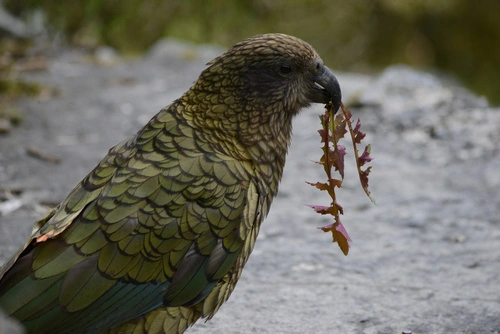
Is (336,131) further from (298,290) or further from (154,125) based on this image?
(298,290)

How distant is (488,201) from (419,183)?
1.97 ft

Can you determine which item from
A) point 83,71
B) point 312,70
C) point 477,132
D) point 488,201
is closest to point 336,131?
point 312,70

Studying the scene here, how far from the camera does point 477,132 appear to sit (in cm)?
695

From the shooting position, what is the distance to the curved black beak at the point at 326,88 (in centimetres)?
345

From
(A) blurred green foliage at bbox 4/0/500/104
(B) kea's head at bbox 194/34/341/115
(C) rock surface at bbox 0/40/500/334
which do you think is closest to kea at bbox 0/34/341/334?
(B) kea's head at bbox 194/34/341/115

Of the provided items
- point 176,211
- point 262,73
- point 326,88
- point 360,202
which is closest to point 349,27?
point 360,202

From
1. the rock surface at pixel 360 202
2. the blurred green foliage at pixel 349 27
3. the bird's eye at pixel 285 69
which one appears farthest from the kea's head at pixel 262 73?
the blurred green foliage at pixel 349 27

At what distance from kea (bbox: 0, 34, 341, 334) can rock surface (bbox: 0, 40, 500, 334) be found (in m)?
0.71

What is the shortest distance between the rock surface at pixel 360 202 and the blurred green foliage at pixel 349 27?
10.8 ft

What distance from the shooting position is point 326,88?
3.46 m

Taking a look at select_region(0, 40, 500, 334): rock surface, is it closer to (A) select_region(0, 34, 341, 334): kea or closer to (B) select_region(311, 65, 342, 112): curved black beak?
(A) select_region(0, 34, 341, 334): kea

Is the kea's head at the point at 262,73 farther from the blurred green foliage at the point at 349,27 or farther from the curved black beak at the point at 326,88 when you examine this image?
the blurred green foliage at the point at 349,27

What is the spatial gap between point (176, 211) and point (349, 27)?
1072cm

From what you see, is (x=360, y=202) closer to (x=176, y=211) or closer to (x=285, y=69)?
(x=285, y=69)
